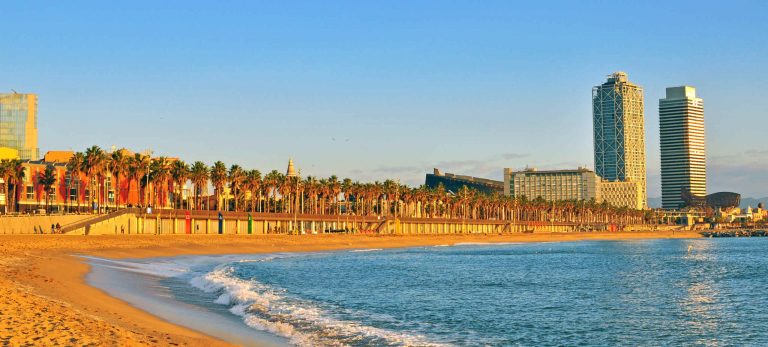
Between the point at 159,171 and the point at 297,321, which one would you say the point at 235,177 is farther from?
the point at 297,321

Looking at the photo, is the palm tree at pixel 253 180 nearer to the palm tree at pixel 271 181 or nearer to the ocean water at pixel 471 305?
the palm tree at pixel 271 181

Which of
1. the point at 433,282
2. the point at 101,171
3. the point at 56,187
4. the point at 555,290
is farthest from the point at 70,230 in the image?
the point at 555,290

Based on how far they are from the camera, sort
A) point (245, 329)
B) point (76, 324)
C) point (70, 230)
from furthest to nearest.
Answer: point (70, 230), point (245, 329), point (76, 324)

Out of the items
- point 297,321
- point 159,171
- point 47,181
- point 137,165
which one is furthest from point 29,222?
point 297,321

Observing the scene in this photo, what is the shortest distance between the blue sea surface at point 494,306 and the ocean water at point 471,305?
7cm

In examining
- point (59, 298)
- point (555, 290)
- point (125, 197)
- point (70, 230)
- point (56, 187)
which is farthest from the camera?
point (125, 197)

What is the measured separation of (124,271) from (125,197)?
10338 cm

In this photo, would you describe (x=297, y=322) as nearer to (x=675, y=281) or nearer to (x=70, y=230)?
(x=675, y=281)

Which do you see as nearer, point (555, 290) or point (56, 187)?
point (555, 290)

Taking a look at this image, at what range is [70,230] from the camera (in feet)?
319

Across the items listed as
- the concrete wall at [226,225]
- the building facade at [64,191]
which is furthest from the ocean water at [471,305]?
the building facade at [64,191]

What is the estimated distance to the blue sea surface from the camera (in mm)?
31188

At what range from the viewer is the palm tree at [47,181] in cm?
12900

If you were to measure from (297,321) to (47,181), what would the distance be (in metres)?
108
